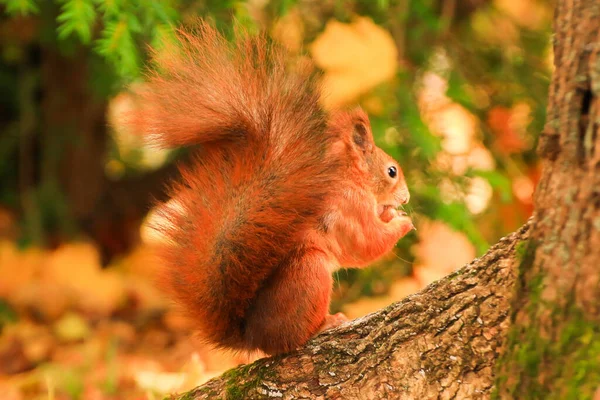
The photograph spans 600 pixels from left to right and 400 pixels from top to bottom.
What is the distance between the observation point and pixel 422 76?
261cm

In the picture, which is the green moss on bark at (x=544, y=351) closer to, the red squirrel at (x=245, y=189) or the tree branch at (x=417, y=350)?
the tree branch at (x=417, y=350)

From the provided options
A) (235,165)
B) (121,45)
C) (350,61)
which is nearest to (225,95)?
(235,165)

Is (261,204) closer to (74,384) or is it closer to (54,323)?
(74,384)

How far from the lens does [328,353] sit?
1.25 metres

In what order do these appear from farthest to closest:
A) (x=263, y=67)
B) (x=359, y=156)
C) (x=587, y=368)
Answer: (x=359, y=156)
(x=263, y=67)
(x=587, y=368)

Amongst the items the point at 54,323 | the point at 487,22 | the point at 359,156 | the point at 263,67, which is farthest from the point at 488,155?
the point at 54,323

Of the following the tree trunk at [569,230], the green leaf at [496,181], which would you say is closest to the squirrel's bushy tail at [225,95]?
the tree trunk at [569,230]

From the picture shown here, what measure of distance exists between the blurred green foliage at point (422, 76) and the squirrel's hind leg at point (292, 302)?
0.76 m

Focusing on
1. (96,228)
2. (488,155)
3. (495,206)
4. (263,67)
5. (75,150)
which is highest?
(263,67)

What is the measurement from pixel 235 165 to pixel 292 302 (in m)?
0.26

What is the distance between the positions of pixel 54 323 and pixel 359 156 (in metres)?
1.69

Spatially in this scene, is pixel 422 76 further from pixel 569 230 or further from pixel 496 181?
pixel 569 230

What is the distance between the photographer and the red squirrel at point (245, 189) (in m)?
1.21

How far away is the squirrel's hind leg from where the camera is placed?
124 centimetres
